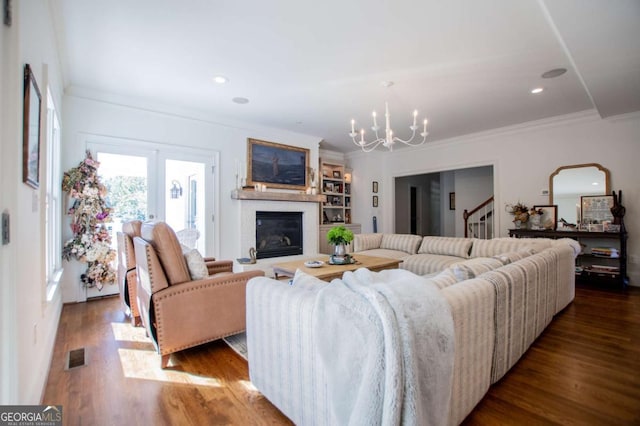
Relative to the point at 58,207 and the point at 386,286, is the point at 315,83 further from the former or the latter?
the point at 58,207

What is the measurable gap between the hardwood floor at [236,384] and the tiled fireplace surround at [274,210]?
2101mm

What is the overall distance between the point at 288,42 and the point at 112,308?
11.4ft

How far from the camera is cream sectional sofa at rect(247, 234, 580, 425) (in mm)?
1121

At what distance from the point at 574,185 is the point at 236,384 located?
556 centimetres

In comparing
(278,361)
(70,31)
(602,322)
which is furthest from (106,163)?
(602,322)

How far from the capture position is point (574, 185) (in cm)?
461

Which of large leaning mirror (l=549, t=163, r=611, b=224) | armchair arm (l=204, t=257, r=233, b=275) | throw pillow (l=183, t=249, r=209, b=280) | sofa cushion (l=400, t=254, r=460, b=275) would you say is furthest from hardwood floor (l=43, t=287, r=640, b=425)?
large leaning mirror (l=549, t=163, r=611, b=224)

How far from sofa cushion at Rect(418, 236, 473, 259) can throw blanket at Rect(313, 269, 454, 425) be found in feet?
10.9

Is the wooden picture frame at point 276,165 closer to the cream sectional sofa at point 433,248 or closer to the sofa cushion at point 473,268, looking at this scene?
the cream sectional sofa at point 433,248

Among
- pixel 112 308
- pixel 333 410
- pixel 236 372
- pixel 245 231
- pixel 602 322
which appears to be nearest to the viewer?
pixel 333 410

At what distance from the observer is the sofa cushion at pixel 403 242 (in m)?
4.69

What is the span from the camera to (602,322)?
2811 mm

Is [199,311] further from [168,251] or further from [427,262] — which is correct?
[427,262]

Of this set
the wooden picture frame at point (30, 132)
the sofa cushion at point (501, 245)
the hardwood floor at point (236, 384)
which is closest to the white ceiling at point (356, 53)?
the wooden picture frame at point (30, 132)
